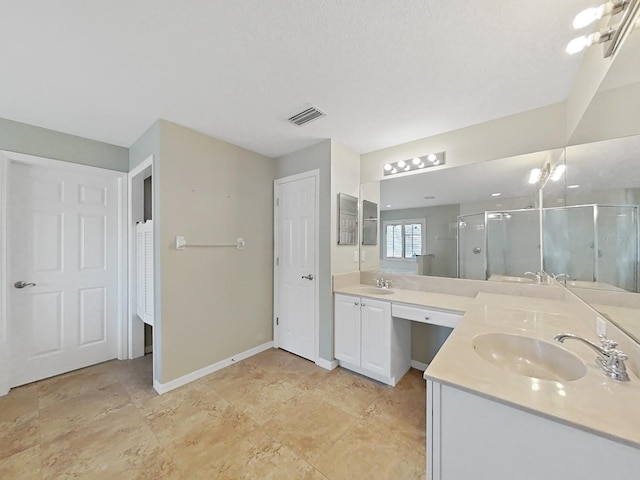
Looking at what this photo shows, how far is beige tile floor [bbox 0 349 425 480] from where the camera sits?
1456 mm

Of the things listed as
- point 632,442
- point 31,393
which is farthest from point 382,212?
point 31,393

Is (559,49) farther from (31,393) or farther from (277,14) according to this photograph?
(31,393)

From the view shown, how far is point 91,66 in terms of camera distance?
1.57 m

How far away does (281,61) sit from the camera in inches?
60.0

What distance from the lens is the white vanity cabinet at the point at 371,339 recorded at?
2254mm

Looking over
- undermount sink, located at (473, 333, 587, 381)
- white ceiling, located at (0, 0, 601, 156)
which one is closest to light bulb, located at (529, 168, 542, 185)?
white ceiling, located at (0, 0, 601, 156)

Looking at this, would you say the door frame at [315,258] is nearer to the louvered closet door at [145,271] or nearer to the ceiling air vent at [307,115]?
the ceiling air vent at [307,115]

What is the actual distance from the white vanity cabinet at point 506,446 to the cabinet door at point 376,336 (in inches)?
A: 53.9

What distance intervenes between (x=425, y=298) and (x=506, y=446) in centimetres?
155

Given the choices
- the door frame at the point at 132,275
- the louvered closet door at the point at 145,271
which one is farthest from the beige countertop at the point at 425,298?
the door frame at the point at 132,275

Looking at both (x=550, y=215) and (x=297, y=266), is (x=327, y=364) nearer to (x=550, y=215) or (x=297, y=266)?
(x=297, y=266)

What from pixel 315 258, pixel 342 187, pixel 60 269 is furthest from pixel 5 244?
pixel 342 187

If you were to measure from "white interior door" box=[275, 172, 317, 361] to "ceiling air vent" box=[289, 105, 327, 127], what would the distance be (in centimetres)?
66

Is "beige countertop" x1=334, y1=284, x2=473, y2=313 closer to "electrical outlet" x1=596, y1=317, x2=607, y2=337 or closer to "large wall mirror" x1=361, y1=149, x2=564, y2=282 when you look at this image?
"large wall mirror" x1=361, y1=149, x2=564, y2=282
